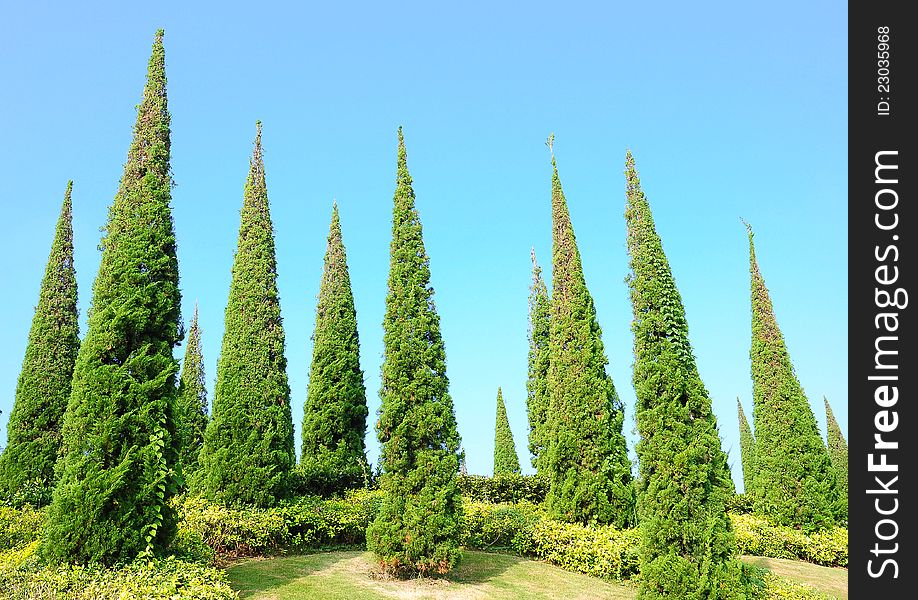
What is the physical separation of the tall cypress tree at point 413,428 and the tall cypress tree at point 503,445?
1947 centimetres

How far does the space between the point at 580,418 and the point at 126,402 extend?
10680mm

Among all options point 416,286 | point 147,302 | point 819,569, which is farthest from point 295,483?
point 819,569

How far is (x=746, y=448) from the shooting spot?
36719 millimetres

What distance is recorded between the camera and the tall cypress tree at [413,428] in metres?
12.1

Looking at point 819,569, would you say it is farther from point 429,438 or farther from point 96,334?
point 96,334

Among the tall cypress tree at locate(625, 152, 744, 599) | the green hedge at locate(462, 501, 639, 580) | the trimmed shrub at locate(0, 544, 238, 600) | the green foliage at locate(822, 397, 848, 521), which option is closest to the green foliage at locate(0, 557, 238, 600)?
the trimmed shrub at locate(0, 544, 238, 600)

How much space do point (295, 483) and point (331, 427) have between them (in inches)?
104

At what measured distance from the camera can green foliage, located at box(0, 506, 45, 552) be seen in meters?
12.6

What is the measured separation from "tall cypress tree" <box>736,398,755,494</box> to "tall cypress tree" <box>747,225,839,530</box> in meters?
15.6

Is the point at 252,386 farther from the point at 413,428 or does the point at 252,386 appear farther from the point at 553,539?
the point at 553,539

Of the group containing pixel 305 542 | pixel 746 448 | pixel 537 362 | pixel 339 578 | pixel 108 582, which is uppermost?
pixel 537 362

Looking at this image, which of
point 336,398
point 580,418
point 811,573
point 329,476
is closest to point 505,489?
point 580,418

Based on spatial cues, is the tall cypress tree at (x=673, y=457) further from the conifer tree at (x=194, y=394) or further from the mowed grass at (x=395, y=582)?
the conifer tree at (x=194, y=394)

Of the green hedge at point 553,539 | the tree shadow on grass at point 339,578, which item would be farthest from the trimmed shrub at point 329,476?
the green hedge at point 553,539
